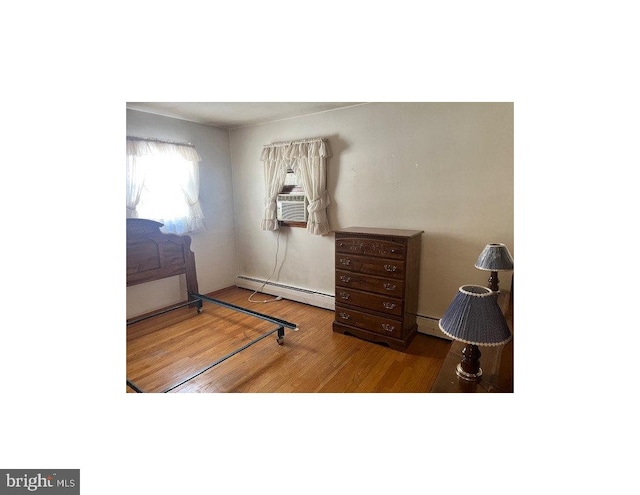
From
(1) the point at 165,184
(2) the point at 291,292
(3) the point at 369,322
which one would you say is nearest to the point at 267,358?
(3) the point at 369,322

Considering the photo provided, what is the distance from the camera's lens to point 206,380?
1794mm

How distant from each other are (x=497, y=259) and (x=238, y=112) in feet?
7.32

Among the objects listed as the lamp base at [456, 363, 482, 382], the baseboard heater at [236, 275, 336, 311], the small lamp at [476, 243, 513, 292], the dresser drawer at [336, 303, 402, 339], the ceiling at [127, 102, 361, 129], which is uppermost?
the ceiling at [127, 102, 361, 129]

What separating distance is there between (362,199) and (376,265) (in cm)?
68

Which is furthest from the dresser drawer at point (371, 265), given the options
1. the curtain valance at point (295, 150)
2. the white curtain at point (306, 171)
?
the curtain valance at point (295, 150)

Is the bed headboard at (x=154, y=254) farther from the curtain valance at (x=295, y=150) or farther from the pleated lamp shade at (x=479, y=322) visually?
the pleated lamp shade at (x=479, y=322)

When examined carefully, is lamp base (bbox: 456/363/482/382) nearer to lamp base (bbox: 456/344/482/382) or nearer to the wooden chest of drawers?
lamp base (bbox: 456/344/482/382)

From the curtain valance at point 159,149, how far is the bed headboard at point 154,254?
1.94 ft

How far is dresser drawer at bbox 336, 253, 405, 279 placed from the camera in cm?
208

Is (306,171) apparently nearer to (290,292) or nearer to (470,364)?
(290,292)

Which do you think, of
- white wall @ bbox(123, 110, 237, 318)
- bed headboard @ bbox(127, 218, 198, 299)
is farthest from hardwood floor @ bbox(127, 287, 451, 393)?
bed headboard @ bbox(127, 218, 198, 299)

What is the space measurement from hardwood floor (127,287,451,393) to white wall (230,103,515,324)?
0.56 m

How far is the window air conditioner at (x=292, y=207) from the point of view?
271 cm

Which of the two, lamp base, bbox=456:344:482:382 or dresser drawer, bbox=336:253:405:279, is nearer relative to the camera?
lamp base, bbox=456:344:482:382
